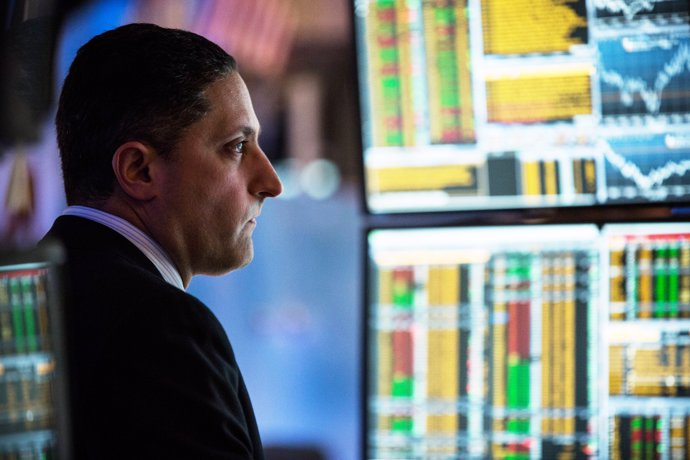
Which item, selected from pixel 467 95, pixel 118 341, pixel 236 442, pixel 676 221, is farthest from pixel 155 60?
pixel 676 221

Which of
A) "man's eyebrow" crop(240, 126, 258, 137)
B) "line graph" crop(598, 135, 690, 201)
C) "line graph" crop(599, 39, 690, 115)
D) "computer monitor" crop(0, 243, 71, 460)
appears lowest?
"computer monitor" crop(0, 243, 71, 460)

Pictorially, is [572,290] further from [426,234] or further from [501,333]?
[426,234]

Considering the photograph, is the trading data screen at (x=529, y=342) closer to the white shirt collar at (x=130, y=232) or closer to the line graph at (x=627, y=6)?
the line graph at (x=627, y=6)

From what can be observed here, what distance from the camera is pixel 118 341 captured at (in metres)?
0.98

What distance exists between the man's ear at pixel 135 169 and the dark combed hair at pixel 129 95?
0.01 m

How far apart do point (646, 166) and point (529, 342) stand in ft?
1.26

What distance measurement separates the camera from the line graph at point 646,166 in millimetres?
1609

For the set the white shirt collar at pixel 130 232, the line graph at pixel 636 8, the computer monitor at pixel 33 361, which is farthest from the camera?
the line graph at pixel 636 8

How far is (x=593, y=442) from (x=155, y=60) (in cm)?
102

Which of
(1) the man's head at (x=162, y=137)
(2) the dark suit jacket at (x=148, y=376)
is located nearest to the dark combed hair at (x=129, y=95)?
(1) the man's head at (x=162, y=137)

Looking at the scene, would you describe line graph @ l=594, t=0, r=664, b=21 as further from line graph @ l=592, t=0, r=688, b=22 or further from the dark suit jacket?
the dark suit jacket

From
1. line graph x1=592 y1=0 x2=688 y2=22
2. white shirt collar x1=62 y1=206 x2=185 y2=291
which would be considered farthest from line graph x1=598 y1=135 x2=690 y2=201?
white shirt collar x1=62 y1=206 x2=185 y2=291

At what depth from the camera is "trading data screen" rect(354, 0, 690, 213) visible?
161 centimetres

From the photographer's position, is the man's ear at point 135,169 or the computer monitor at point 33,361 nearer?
the computer monitor at point 33,361
